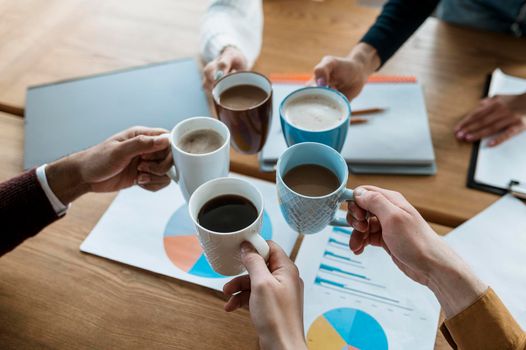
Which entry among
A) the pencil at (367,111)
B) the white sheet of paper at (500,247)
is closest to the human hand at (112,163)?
the pencil at (367,111)

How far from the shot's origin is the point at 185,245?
850 mm

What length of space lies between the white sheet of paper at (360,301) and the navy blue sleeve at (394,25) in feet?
1.72

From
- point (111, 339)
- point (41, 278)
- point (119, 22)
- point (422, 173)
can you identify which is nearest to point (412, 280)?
point (422, 173)

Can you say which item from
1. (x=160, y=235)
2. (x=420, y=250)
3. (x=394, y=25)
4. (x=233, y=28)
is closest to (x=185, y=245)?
(x=160, y=235)

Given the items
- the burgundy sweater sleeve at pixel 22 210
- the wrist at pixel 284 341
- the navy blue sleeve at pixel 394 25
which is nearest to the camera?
the wrist at pixel 284 341

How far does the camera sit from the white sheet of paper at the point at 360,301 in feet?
2.38

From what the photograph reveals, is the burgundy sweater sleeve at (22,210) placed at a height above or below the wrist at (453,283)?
below

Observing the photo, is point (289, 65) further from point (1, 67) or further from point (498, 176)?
point (1, 67)

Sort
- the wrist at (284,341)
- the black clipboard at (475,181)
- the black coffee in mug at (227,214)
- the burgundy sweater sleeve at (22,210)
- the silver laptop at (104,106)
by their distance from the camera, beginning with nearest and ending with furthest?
the wrist at (284,341) < the black coffee in mug at (227,214) < the burgundy sweater sleeve at (22,210) < the black clipboard at (475,181) < the silver laptop at (104,106)

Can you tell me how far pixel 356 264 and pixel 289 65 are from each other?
Answer: 60 cm

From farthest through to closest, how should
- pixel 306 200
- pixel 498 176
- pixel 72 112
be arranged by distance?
1. pixel 72 112
2. pixel 498 176
3. pixel 306 200

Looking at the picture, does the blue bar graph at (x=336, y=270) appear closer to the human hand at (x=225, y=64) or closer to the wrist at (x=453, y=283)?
the wrist at (x=453, y=283)

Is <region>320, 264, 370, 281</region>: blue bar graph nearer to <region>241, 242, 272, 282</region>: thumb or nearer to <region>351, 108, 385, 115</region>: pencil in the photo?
<region>241, 242, 272, 282</region>: thumb

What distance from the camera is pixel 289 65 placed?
1210 millimetres
